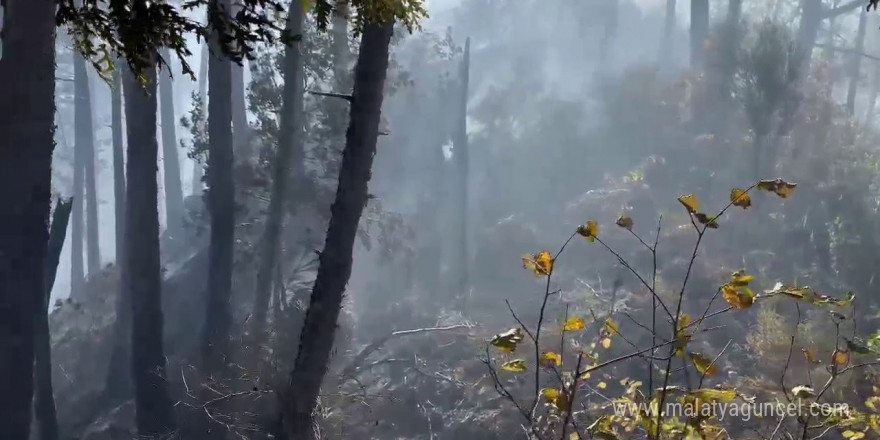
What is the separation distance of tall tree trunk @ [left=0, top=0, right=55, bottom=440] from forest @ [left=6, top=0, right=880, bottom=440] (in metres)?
0.03

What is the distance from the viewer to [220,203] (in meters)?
13.8

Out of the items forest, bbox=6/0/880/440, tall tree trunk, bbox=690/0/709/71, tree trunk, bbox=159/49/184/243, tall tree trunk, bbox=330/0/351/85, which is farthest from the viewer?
tall tree trunk, bbox=690/0/709/71

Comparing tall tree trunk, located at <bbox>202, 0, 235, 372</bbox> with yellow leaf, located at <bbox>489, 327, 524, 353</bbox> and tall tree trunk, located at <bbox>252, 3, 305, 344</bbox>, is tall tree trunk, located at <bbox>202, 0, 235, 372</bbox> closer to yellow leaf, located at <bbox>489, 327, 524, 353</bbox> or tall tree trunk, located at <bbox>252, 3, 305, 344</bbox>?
tall tree trunk, located at <bbox>252, 3, 305, 344</bbox>

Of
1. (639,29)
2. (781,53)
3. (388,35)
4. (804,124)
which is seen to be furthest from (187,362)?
(639,29)

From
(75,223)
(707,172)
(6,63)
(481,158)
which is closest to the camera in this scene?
(6,63)

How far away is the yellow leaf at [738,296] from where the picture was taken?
9.74 feet

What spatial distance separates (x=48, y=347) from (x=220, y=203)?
3842 mm

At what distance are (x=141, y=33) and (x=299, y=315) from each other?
10.8m

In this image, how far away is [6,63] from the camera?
7.11 meters

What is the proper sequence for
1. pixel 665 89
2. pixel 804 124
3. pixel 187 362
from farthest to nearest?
pixel 665 89 < pixel 804 124 < pixel 187 362

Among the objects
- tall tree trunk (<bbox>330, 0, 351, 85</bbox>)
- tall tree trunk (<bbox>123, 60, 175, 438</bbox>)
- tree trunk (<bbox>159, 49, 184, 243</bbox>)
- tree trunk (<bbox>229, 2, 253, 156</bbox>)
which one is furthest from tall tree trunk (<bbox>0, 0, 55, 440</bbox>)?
tree trunk (<bbox>159, 49, 184, 243</bbox>)

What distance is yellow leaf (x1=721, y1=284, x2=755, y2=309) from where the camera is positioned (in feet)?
9.74

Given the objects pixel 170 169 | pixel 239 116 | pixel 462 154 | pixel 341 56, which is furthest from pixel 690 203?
pixel 170 169

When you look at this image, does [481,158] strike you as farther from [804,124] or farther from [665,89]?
[804,124]
